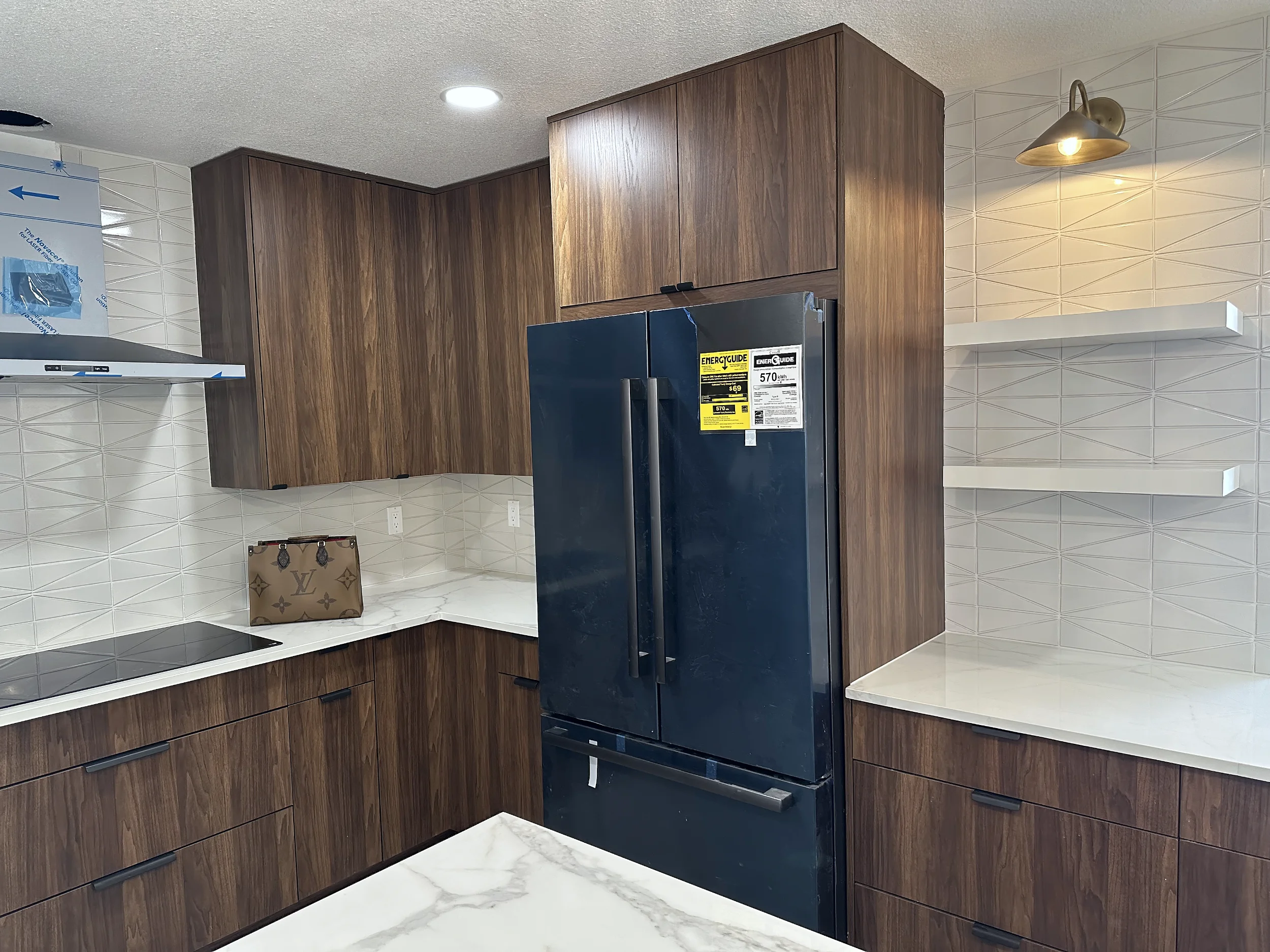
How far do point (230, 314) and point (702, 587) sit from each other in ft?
6.27

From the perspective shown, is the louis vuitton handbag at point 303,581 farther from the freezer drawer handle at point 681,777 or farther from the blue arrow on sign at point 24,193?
the blue arrow on sign at point 24,193

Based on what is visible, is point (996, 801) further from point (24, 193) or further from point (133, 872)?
point (24, 193)

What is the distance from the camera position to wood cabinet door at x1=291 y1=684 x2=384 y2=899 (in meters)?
2.76

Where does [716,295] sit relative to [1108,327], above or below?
above

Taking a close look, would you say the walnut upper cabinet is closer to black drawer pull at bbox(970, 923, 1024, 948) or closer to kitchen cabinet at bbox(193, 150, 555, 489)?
kitchen cabinet at bbox(193, 150, 555, 489)

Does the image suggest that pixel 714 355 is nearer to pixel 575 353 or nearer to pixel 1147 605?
pixel 575 353

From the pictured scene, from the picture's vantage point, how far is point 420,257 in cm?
344

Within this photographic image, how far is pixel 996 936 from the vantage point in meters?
1.97

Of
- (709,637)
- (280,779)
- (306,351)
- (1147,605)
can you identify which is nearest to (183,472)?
(306,351)

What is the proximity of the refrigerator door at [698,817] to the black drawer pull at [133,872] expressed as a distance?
105 cm

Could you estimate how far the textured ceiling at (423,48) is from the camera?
1.92 m

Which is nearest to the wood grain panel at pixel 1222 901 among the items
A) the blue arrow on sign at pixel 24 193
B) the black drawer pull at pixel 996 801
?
the black drawer pull at pixel 996 801

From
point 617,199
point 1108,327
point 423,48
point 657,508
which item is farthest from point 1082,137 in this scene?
point 423,48

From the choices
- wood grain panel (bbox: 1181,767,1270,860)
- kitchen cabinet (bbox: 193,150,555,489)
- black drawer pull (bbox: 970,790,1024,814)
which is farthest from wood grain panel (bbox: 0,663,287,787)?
wood grain panel (bbox: 1181,767,1270,860)
